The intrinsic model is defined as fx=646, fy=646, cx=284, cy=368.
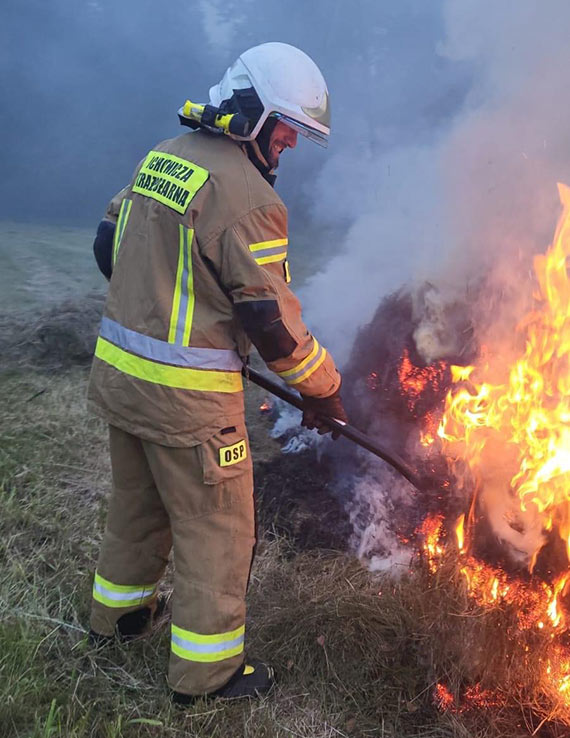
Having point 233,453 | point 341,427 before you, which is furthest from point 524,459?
point 233,453

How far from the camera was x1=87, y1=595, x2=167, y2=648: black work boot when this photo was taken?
2725mm

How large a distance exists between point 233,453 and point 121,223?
3.20 ft

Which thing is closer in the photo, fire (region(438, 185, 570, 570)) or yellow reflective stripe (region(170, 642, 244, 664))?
yellow reflective stripe (region(170, 642, 244, 664))

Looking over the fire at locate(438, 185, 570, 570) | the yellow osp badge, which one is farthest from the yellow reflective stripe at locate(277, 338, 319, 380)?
the fire at locate(438, 185, 570, 570)

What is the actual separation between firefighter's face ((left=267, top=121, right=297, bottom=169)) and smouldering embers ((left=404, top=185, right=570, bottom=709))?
178 centimetres

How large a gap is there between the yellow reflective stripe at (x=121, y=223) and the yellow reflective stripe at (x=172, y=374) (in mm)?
386

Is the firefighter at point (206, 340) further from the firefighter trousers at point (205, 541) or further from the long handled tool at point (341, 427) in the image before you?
the long handled tool at point (341, 427)

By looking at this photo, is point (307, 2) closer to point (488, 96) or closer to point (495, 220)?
point (488, 96)

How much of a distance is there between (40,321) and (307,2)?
23.3 ft

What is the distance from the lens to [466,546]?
3.20 meters

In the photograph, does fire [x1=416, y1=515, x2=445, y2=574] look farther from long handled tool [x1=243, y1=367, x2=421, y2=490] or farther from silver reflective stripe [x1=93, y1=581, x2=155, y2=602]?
silver reflective stripe [x1=93, y1=581, x2=155, y2=602]

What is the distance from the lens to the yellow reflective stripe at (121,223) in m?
2.44

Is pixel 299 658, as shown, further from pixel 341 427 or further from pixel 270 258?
pixel 270 258

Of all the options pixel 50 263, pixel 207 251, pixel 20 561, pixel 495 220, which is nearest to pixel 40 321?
pixel 50 263
